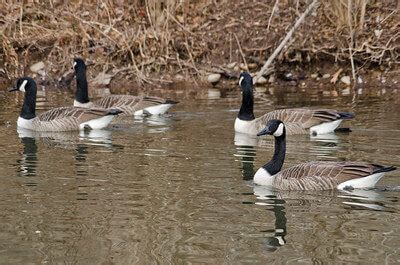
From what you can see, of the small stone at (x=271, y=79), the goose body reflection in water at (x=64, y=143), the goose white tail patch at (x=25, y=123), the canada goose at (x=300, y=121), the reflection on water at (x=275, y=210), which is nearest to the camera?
the reflection on water at (x=275, y=210)

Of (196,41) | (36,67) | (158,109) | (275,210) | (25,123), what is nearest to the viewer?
(275,210)

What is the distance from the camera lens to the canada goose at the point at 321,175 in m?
11.2

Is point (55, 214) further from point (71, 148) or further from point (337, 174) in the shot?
point (71, 148)

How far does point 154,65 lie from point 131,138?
699 cm

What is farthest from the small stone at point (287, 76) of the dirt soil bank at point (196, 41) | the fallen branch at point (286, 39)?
the fallen branch at point (286, 39)

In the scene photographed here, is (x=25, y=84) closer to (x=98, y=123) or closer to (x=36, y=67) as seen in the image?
(x=98, y=123)

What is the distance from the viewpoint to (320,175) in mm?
11438

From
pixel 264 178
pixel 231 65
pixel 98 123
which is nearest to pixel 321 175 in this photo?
pixel 264 178

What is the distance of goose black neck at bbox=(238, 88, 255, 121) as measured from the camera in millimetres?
16328

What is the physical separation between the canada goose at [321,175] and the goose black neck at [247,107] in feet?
14.2

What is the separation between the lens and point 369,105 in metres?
18.2

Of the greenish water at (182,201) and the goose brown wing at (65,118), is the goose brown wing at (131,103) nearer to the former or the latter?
the goose brown wing at (65,118)

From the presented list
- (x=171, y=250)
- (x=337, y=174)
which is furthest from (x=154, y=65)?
(x=171, y=250)

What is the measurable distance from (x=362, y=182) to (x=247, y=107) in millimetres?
5412
